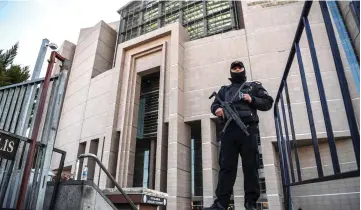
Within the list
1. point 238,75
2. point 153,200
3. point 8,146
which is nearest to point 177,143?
point 153,200

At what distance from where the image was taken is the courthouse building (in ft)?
43.0

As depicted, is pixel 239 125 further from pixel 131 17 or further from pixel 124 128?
pixel 131 17

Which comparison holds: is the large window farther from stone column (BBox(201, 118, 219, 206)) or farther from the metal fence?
the metal fence

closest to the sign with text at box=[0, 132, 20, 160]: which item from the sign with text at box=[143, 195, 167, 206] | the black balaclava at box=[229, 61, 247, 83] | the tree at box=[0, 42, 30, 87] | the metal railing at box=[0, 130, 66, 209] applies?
the metal railing at box=[0, 130, 66, 209]

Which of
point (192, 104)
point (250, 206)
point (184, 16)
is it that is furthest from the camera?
point (184, 16)

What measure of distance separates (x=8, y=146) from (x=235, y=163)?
232cm

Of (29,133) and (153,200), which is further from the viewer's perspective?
(153,200)

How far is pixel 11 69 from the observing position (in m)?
8.58

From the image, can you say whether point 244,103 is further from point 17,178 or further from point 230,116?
point 17,178

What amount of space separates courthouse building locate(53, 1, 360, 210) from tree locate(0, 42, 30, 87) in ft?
28.7

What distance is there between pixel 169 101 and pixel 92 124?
293 inches

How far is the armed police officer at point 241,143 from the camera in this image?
7.94 ft

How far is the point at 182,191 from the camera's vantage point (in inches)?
568

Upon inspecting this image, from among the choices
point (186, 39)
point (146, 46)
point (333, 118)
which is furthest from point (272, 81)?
point (146, 46)
